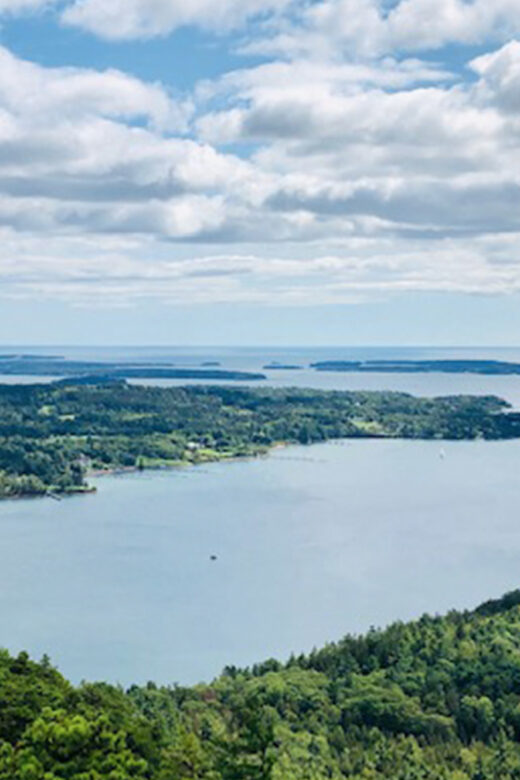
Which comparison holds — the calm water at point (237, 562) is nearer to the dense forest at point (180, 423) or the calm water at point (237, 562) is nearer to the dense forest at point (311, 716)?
the dense forest at point (311, 716)

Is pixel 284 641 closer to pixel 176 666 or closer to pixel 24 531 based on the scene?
pixel 176 666

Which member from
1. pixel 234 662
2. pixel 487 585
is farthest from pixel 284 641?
pixel 487 585

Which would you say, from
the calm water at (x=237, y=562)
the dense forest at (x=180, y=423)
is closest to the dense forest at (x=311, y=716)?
the calm water at (x=237, y=562)

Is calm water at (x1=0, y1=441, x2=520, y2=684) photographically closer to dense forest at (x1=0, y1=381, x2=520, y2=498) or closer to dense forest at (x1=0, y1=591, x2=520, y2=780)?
dense forest at (x1=0, y1=591, x2=520, y2=780)

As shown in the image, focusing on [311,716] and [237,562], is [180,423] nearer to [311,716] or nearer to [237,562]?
[237,562]

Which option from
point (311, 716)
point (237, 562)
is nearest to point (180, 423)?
point (237, 562)

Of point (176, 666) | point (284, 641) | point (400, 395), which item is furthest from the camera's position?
point (400, 395)
